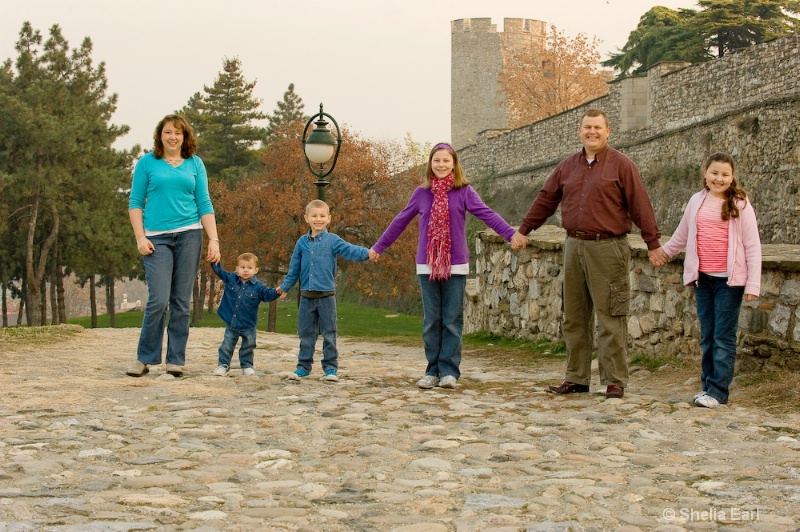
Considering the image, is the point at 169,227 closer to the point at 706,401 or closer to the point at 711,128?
the point at 706,401

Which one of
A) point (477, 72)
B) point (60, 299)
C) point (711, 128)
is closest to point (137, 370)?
point (711, 128)

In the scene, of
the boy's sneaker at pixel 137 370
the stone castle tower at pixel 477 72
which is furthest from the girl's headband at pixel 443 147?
the stone castle tower at pixel 477 72

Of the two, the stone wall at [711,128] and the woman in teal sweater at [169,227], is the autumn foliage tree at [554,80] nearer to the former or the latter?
the stone wall at [711,128]

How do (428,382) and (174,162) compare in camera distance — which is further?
(174,162)

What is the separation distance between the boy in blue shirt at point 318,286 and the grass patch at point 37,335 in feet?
12.6

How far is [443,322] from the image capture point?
7137 millimetres

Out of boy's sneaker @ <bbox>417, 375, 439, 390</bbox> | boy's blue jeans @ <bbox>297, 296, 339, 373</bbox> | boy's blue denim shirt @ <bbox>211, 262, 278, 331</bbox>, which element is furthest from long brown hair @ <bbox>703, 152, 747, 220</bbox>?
boy's blue denim shirt @ <bbox>211, 262, 278, 331</bbox>

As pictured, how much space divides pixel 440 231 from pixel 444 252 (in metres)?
0.15

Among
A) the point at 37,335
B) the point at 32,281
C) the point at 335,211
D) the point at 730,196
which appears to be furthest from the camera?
the point at 32,281

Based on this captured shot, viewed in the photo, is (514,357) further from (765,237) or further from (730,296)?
(765,237)

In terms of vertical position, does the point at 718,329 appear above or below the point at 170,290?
below

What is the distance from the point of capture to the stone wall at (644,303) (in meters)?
6.68

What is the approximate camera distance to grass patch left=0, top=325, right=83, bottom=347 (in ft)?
34.3

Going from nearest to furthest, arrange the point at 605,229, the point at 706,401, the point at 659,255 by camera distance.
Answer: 1. the point at 706,401
2. the point at 605,229
3. the point at 659,255
